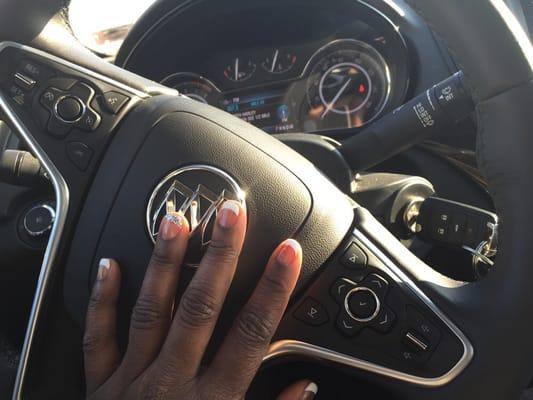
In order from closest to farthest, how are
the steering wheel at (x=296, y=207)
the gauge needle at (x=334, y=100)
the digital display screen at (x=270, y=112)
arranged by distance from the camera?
1. the steering wheel at (x=296, y=207)
2. the gauge needle at (x=334, y=100)
3. the digital display screen at (x=270, y=112)

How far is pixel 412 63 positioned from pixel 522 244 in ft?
3.22

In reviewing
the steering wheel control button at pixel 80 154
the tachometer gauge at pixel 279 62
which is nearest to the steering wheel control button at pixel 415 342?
the steering wheel control button at pixel 80 154

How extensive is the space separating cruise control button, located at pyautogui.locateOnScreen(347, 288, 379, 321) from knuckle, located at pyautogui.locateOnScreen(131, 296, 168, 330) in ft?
0.81

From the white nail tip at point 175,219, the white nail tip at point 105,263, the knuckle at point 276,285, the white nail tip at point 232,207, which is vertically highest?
the white nail tip at point 232,207

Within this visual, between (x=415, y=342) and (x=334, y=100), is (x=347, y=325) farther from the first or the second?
(x=334, y=100)

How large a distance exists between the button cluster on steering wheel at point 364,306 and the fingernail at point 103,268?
31 centimetres

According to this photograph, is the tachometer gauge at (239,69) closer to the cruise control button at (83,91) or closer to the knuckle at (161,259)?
the cruise control button at (83,91)

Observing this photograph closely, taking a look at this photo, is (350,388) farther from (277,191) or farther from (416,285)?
(277,191)

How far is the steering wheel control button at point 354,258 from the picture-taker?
759 millimetres

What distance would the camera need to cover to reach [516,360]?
2.15 ft

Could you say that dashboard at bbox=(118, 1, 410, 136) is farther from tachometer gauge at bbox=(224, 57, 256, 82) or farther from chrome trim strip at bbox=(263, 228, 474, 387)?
chrome trim strip at bbox=(263, 228, 474, 387)

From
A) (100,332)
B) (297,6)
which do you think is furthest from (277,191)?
(297,6)

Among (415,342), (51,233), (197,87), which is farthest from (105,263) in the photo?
(197,87)

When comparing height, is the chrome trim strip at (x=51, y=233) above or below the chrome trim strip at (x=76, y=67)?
below
